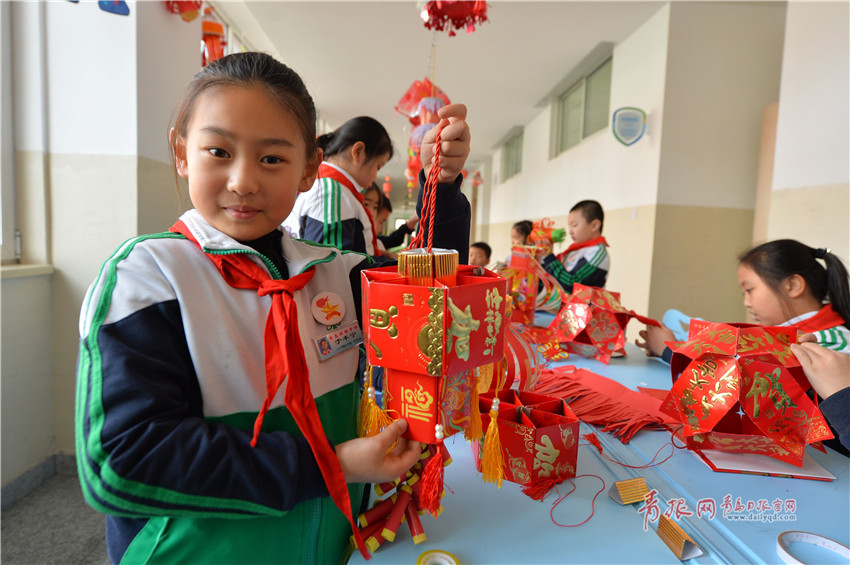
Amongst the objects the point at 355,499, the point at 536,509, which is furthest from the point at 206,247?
the point at 536,509

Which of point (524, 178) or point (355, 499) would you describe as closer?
point (355, 499)

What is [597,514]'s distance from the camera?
28.4 inches

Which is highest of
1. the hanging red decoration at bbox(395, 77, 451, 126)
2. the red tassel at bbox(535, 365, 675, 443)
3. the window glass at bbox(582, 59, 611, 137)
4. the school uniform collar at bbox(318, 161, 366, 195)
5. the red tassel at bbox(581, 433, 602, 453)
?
the window glass at bbox(582, 59, 611, 137)

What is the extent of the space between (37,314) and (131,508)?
2.13 meters

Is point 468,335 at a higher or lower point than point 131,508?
higher

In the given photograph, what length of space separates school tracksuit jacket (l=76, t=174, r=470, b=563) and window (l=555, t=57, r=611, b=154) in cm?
490

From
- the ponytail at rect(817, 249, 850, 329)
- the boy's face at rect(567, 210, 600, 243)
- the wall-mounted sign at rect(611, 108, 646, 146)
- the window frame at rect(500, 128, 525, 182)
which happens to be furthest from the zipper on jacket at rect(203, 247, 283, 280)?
the window frame at rect(500, 128, 525, 182)

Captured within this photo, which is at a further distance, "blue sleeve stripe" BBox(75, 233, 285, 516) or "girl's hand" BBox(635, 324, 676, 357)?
"girl's hand" BBox(635, 324, 676, 357)

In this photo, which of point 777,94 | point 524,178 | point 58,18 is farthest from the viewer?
point 524,178

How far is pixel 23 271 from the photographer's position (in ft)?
6.25

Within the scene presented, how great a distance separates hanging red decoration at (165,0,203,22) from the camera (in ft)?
7.38

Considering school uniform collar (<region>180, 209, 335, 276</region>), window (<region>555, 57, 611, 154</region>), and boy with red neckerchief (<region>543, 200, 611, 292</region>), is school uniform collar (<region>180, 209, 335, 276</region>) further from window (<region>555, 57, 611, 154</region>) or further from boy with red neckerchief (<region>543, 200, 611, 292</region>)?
window (<region>555, 57, 611, 154</region>)

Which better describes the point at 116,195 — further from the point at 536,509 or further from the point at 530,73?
the point at 530,73

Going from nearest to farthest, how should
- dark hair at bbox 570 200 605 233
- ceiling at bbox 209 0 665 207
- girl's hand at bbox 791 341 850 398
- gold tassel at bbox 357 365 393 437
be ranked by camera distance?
gold tassel at bbox 357 365 393 437, girl's hand at bbox 791 341 850 398, dark hair at bbox 570 200 605 233, ceiling at bbox 209 0 665 207
